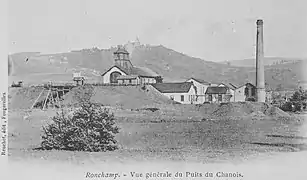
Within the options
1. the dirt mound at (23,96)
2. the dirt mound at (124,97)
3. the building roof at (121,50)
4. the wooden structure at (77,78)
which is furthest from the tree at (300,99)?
the dirt mound at (23,96)

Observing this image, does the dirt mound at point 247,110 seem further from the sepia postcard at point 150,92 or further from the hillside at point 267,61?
the hillside at point 267,61

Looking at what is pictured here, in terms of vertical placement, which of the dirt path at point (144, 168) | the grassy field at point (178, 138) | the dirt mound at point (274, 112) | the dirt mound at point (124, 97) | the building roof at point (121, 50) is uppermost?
the building roof at point (121, 50)

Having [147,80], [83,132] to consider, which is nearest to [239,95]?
[147,80]

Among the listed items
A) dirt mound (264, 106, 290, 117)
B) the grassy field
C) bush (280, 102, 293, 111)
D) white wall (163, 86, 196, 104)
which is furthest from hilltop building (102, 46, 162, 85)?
bush (280, 102, 293, 111)

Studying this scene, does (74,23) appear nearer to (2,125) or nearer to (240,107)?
(2,125)

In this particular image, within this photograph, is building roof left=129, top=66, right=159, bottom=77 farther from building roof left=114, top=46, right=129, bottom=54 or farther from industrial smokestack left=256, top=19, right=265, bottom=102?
industrial smokestack left=256, top=19, right=265, bottom=102

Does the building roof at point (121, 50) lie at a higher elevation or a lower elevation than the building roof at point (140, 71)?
higher
